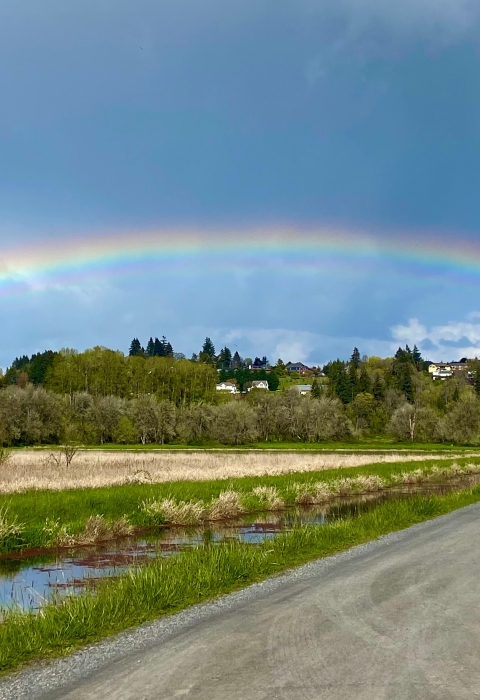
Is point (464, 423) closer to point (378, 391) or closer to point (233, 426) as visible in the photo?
point (233, 426)

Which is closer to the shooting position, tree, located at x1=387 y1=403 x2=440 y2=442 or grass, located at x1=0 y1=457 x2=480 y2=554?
grass, located at x1=0 y1=457 x2=480 y2=554

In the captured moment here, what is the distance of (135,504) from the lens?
27750mm

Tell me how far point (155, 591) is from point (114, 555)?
7604mm

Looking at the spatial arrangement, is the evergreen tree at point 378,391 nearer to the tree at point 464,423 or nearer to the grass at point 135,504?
the tree at point 464,423

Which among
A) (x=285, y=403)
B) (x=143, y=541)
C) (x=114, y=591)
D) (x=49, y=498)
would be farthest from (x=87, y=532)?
(x=285, y=403)

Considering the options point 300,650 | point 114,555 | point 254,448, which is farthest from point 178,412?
point 300,650

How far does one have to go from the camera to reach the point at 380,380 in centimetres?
19738

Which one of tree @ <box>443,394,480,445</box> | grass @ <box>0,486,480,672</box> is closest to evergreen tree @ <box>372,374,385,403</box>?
tree @ <box>443,394,480,445</box>

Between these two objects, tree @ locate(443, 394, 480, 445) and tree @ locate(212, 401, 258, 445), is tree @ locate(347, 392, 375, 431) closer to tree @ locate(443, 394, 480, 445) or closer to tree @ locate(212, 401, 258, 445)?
tree @ locate(443, 394, 480, 445)

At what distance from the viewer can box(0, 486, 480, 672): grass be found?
32.9ft

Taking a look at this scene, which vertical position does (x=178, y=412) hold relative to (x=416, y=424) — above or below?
above

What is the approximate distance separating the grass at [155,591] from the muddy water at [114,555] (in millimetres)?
1439

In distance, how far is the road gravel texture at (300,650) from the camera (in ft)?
24.5

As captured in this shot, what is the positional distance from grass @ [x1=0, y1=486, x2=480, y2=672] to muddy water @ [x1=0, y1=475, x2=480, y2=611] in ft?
4.72
